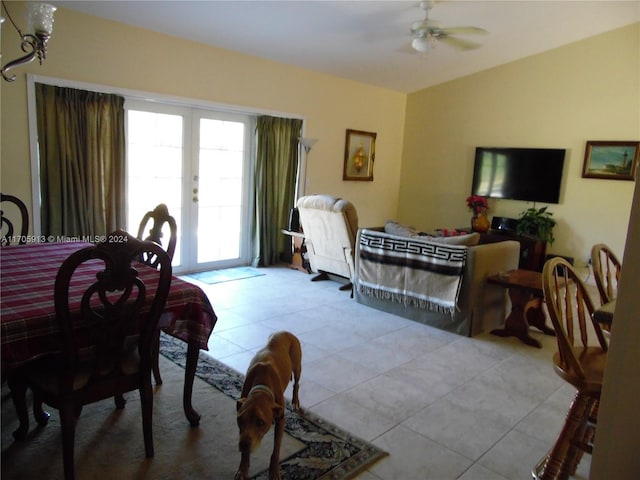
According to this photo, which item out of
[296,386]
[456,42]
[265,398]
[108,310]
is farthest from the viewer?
[456,42]

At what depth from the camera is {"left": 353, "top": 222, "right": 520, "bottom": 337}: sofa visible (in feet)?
11.7

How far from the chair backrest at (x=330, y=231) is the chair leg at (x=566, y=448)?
8.83 feet

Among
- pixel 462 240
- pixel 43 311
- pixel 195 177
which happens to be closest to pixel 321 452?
pixel 43 311

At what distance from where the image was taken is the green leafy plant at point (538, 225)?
19.2ft

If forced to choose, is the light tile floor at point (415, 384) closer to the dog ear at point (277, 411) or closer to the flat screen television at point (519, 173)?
the dog ear at point (277, 411)

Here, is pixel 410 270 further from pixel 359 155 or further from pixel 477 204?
pixel 359 155

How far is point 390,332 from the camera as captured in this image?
3699 mm

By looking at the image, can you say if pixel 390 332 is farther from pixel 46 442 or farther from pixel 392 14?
pixel 392 14

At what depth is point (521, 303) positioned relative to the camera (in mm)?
3619

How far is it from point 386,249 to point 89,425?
2611 mm

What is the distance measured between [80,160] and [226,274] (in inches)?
77.9

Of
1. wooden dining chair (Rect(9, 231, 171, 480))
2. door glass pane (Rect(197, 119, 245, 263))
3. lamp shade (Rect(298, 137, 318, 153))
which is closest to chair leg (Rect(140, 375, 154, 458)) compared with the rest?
wooden dining chair (Rect(9, 231, 171, 480))

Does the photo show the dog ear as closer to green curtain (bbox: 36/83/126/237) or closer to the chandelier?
the chandelier

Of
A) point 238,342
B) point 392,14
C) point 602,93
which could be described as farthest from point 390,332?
point 602,93
